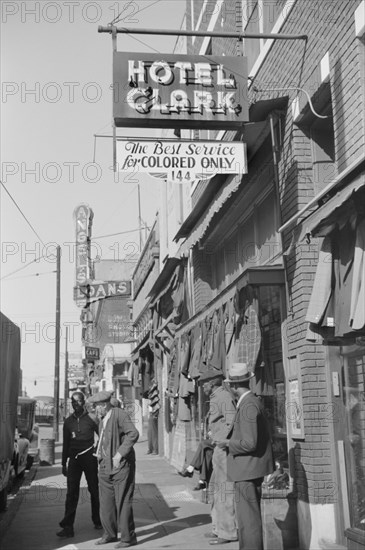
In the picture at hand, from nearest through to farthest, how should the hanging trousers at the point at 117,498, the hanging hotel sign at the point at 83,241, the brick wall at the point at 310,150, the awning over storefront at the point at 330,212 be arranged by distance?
the awning over storefront at the point at 330,212
the brick wall at the point at 310,150
the hanging trousers at the point at 117,498
the hanging hotel sign at the point at 83,241

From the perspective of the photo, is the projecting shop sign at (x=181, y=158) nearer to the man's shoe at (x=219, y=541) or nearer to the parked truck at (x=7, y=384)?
the parked truck at (x=7, y=384)

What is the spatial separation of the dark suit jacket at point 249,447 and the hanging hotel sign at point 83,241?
34137 millimetres

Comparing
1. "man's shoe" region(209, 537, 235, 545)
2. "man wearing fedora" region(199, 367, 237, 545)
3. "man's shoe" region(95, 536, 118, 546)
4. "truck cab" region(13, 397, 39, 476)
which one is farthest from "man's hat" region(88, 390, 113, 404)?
"truck cab" region(13, 397, 39, 476)

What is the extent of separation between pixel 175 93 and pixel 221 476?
4.57 metres

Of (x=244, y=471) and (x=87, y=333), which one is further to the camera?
(x=87, y=333)

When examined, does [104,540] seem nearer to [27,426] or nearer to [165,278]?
[165,278]

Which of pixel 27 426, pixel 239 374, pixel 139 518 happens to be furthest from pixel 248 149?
pixel 27 426

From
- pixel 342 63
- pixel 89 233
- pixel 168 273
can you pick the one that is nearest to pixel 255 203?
pixel 342 63

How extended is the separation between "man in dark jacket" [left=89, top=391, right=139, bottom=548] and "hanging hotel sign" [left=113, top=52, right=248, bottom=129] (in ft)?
11.6

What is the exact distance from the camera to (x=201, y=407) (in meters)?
13.4

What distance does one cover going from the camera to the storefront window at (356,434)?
673 centimetres

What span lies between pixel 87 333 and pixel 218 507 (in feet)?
155

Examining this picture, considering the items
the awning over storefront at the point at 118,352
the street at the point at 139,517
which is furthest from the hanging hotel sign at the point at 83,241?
the street at the point at 139,517

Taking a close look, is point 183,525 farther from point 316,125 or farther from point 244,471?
point 316,125
